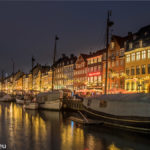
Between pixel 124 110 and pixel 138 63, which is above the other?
pixel 138 63

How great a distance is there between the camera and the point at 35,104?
1918 inches

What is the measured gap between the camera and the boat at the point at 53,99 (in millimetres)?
44438

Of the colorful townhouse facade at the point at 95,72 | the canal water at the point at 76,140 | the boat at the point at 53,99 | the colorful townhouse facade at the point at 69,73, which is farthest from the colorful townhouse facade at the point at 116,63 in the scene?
the canal water at the point at 76,140

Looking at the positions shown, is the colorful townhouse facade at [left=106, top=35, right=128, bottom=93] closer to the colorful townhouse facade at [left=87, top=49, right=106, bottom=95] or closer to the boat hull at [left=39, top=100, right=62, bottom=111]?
the colorful townhouse facade at [left=87, top=49, right=106, bottom=95]

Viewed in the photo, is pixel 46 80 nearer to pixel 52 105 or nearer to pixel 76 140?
pixel 52 105

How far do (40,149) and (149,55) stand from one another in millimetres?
35118

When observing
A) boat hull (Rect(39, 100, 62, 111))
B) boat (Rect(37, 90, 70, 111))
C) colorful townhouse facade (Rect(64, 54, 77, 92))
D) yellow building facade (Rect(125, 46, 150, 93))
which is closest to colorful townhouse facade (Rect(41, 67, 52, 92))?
colorful townhouse facade (Rect(64, 54, 77, 92))

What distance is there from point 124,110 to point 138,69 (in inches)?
1030

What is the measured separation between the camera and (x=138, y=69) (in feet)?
155

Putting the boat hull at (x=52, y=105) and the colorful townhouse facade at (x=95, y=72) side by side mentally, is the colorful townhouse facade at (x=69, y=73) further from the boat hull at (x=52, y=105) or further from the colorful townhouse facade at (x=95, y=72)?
the boat hull at (x=52, y=105)

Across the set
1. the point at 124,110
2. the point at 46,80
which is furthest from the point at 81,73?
the point at 124,110

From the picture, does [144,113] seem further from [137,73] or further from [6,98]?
[6,98]

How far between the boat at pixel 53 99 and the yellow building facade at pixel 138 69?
1559 centimetres

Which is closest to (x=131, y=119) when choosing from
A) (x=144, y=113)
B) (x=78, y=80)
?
(x=144, y=113)
